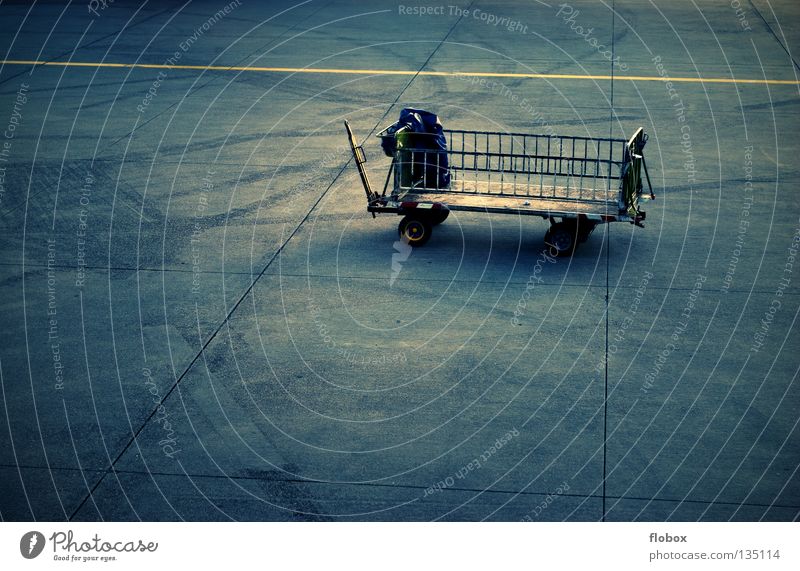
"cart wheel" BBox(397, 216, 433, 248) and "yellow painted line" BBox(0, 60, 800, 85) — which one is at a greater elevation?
"yellow painted line" BBox(0, 60, 800, 85)

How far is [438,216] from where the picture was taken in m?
13.0

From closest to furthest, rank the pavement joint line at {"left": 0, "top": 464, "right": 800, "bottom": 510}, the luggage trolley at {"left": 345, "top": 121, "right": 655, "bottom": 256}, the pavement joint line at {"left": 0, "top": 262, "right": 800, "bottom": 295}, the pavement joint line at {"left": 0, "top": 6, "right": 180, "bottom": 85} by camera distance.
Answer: the pavement joint line at {"left": 0, "top": 464, "right": 800, "bottom": 510} → the pavement joint line at {"left": 0, "top": 262, "right": 800, "bottom": 295} → the luggage trolley at {"left": 345, "top": 121, "right": 655, "bottom": 256} → the pavement joint line at {"left": 0, "top": 6, "right": 180, "bottom": 85}

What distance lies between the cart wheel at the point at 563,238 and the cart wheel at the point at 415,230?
1437 mm

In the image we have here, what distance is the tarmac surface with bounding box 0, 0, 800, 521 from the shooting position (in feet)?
26.2

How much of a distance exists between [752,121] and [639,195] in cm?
630

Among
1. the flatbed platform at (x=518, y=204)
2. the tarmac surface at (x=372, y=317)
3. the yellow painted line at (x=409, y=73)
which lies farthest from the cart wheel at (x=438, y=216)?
the yellow painted line at (x=409, y=73)

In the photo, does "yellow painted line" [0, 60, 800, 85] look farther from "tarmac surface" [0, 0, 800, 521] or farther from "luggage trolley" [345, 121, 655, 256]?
"luggage trolley" [345, 121, 655, 256]

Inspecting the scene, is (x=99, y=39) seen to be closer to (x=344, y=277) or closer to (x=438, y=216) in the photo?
(x=438, y=216)

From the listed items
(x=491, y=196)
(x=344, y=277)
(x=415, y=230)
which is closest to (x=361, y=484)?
(x=344, y=277)

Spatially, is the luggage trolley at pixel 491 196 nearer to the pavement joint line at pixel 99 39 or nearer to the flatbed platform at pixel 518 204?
the flatbed platform at pixel 518 204

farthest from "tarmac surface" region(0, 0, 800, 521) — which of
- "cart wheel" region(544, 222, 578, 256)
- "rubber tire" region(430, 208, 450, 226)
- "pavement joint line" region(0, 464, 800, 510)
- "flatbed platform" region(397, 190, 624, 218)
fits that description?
"flatbed platform" region(397, 190, 624, 218)

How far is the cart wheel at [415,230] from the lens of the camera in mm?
12289

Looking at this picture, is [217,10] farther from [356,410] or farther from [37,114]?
[356,410]

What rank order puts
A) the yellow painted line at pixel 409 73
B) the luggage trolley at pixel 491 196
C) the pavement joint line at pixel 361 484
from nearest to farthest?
1. the pavement joint line at pixel 361 484
2. the luggage trolley at pixel 491 196
3. the yellow painted line at pixel 409 73
